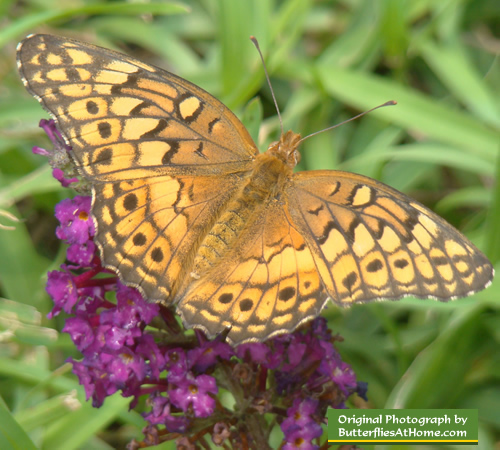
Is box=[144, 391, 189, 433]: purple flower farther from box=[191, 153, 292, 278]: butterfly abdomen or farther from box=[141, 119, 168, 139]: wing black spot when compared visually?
box=[141, 119, 168, 139]: wing black spot

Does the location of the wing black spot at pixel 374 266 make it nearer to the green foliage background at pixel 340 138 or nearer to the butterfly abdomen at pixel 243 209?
the butterfly abdomen at pixel 243 209

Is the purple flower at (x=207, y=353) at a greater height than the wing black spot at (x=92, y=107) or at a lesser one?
lesser

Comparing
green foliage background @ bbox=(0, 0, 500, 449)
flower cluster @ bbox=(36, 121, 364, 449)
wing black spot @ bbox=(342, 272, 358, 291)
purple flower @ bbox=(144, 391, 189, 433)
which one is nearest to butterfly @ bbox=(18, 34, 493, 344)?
wing black spot @ bbox=(342, 272, 358, 291)

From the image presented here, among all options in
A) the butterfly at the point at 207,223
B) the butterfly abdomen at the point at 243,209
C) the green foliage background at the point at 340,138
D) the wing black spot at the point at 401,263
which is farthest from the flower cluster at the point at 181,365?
the green foliage background at the point at 340,138

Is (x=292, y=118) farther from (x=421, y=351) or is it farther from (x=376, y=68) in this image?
(x=421, y=351)

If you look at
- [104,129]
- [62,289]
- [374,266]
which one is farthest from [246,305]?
[104,129]

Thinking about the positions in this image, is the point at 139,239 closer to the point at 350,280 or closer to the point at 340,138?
the point at 350,280
